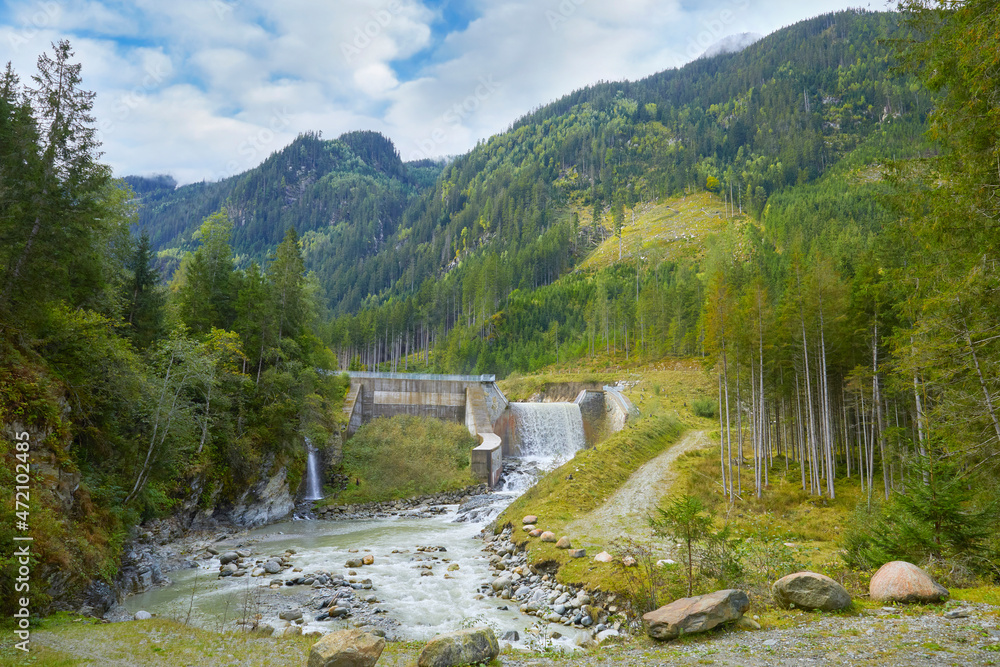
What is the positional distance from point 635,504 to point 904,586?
15.1m

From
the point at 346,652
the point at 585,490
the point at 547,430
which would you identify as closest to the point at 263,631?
the point at 346,652

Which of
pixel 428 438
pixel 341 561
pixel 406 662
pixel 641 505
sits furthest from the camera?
pixel 428 438

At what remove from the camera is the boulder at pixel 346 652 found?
787 cm

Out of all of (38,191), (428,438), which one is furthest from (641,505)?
(38,191)

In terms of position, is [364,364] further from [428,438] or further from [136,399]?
[136,399]

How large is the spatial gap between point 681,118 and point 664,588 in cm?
18122

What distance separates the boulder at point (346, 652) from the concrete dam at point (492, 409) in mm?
36021

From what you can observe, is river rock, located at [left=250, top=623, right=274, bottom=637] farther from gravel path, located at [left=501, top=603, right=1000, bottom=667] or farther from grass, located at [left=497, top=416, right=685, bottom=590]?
grass, located at [left=497, top=416, right=685, bottom=590]

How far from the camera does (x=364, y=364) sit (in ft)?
283

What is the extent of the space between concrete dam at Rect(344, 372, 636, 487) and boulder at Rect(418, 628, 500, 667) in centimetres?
3565

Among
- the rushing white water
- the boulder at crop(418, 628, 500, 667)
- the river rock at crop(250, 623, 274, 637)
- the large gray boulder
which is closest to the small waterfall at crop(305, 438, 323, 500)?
the rushing white water

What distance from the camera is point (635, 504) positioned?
80.4ft

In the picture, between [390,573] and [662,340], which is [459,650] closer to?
[390,573]

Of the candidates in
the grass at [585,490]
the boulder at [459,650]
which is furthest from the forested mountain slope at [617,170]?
the boulder at [459,650]
